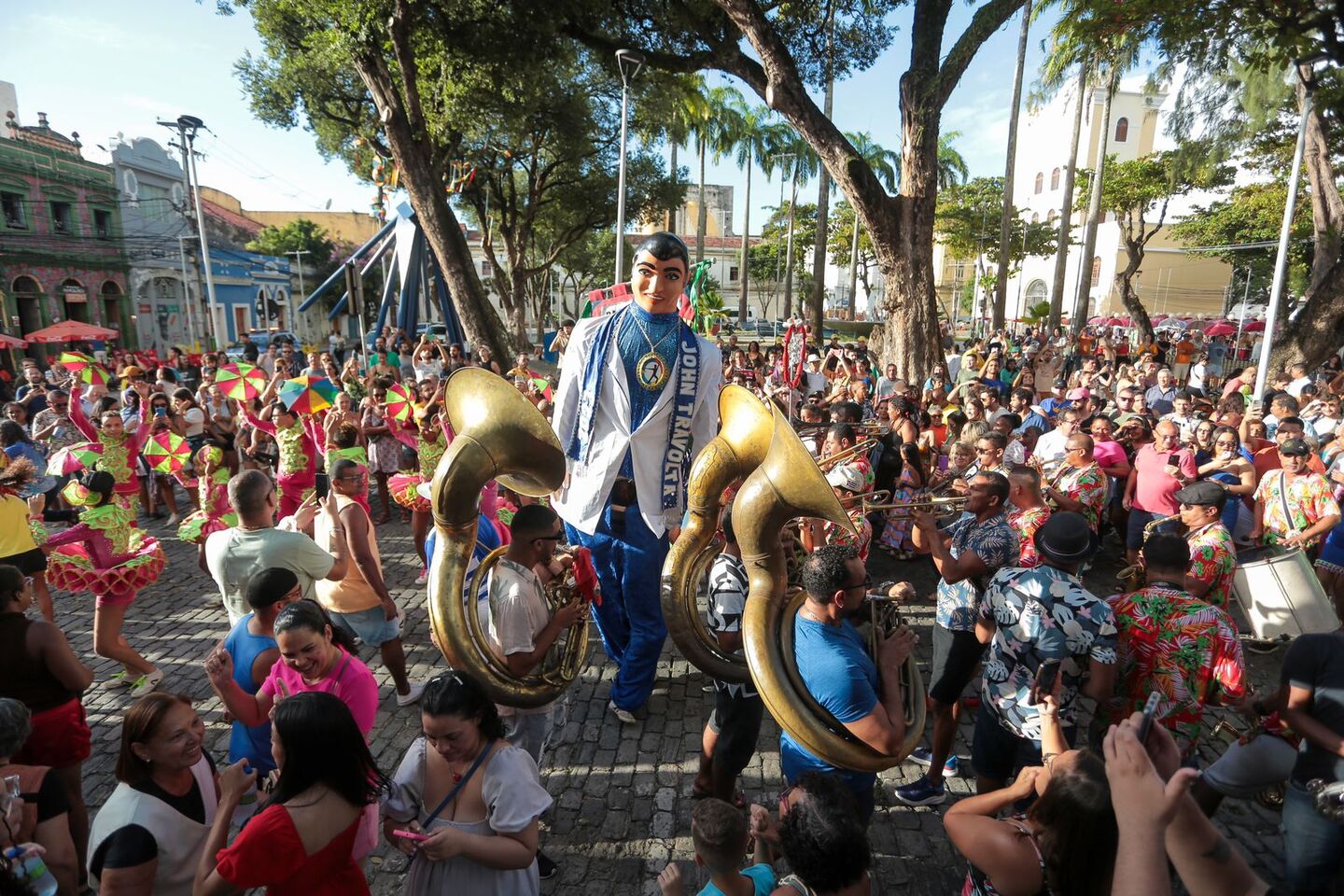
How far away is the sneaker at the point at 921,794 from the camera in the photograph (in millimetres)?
3451

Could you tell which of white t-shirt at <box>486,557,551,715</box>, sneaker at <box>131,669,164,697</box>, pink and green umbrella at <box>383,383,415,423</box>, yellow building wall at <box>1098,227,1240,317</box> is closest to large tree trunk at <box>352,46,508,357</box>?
pink and green umbrella at <box>383,383,415,423</box>

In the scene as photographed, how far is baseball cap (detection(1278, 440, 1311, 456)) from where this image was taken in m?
4.87

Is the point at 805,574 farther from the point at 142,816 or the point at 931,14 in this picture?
the point at 931,14

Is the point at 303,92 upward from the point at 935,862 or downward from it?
upward

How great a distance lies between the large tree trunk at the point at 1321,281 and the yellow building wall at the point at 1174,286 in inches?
1497

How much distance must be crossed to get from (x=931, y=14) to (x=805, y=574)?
11.8 meters

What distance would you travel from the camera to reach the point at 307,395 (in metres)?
6.40

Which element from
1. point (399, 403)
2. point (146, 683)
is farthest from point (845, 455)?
point (399, 403)

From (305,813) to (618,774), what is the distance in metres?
2.11

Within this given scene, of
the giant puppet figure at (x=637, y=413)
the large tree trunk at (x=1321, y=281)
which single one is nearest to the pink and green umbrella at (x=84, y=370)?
the giant puppet figure at (x=637, y=413)

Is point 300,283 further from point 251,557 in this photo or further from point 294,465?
point 251,557

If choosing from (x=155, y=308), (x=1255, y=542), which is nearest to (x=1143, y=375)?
(x=1255, y=542)

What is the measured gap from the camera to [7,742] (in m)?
2.02

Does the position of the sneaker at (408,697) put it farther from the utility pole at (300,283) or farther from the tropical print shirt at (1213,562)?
the utility pole at (300,283)
